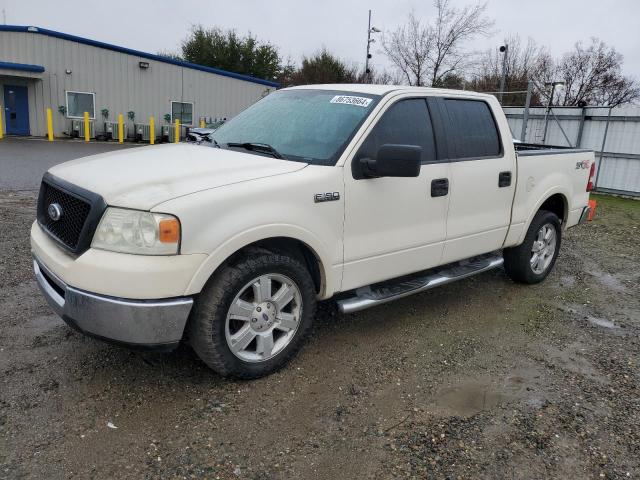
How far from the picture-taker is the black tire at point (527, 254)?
540 centimetres

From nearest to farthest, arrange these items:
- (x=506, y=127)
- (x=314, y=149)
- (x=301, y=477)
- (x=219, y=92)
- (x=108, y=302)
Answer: (x=301, y=477)
(x=108, y=302)
(x=314, y=149)
(x=506, y=127)
(x=219, y=92)

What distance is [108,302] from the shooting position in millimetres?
2807

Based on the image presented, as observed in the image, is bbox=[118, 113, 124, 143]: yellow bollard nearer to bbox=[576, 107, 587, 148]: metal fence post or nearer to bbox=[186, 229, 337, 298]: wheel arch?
bbox=[576, 107, 587, 148]: metal fence post

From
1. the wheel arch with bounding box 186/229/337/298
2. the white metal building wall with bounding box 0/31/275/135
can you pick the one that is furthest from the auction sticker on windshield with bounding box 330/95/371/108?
the white metal building wall with bounding box 0/31/275/135

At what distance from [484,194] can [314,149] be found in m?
1.75

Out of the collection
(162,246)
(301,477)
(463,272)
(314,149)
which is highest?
(314,149)

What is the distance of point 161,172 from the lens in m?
3.23

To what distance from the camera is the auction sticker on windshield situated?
3.94 m

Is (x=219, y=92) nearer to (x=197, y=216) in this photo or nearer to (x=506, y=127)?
(x=506, y=127)

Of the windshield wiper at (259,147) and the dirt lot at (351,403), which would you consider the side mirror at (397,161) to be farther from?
the dirt lot at (351,403)

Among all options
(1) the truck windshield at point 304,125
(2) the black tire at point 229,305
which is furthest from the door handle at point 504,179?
(2) the black tire at point 229,305

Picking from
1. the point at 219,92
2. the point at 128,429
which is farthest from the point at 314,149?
the point at 219,92

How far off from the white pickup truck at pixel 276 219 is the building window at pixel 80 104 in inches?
861

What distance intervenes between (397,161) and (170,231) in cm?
148
